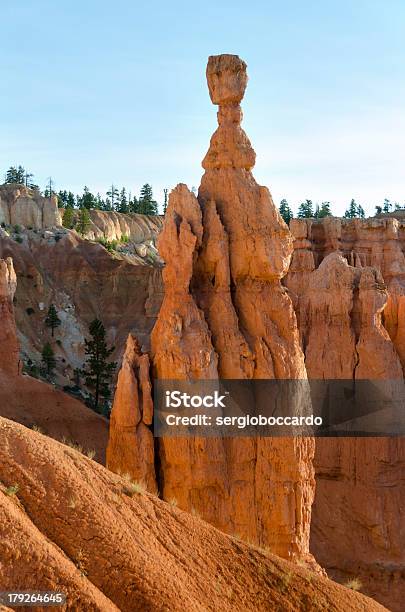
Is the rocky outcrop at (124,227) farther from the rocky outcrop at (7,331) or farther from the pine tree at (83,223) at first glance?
the rocky outcrop at (7,331)

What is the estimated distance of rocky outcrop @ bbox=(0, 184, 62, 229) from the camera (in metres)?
78.2

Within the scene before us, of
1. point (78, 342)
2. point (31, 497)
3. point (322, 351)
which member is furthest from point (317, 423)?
point (78, 342)

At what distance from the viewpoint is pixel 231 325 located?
1850 centimetres

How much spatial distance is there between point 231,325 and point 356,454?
9.51 meters

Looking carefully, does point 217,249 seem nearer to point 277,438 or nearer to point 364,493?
point 277,438

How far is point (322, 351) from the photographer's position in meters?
26.8

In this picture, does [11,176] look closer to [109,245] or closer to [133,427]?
[109,245]

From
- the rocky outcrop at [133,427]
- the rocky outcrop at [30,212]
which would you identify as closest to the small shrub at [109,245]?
the rocky outcrop at [30,212]

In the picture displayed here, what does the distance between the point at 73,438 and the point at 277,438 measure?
7806mm

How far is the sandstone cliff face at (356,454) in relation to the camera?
2416 cm

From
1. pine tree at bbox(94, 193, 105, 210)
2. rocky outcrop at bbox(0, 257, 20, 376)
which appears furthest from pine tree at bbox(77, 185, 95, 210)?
rocky outcrop at bbox(0, 257, 20, 376)

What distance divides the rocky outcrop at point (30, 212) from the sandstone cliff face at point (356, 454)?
2120 inches

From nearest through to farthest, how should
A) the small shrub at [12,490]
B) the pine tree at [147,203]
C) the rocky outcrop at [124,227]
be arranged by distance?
the small shrub at [12,490], the rocky outcrop at [124,227], the pine tree at [147,203]

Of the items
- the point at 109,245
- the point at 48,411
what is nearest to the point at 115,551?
the point at 48,411
